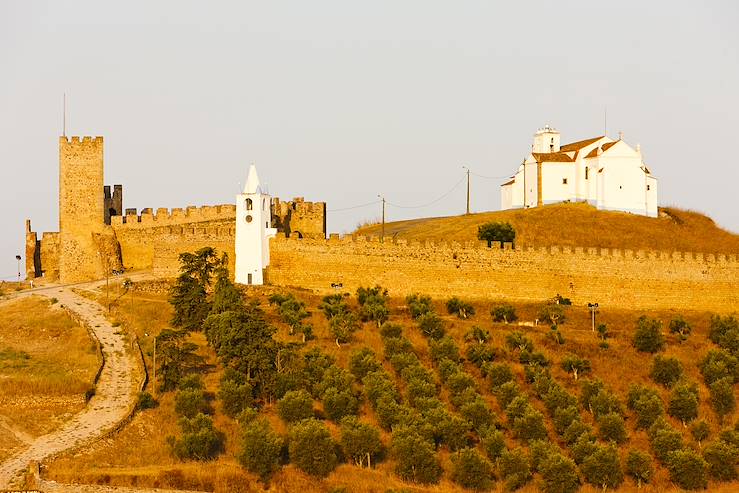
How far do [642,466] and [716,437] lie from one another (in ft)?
11.7

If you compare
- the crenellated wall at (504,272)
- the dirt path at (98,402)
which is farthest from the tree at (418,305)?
the dirt path at (98,402)

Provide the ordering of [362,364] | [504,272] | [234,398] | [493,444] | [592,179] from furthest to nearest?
[592,179]
[504,272]
[362,364]
[234,398]
[493,444]

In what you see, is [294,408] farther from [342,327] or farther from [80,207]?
[80,207]

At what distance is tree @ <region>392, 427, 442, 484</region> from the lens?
36.2 m

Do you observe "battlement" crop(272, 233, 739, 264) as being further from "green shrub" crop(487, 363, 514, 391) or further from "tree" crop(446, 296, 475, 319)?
"green shrub" crop(487, 363, 514, 391)

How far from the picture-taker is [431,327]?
4581cm

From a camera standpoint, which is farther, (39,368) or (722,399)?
(722,399)

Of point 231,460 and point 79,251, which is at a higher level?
point 79,251

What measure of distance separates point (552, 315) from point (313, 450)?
15.3m

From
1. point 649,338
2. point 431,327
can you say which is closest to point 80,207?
point 431,327

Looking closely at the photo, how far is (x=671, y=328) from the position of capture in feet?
163

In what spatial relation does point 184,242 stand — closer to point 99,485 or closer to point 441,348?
point 441,348

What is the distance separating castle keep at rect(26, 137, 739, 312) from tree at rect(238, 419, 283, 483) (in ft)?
47.9

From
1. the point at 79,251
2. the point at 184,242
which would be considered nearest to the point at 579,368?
the point at 184,242
